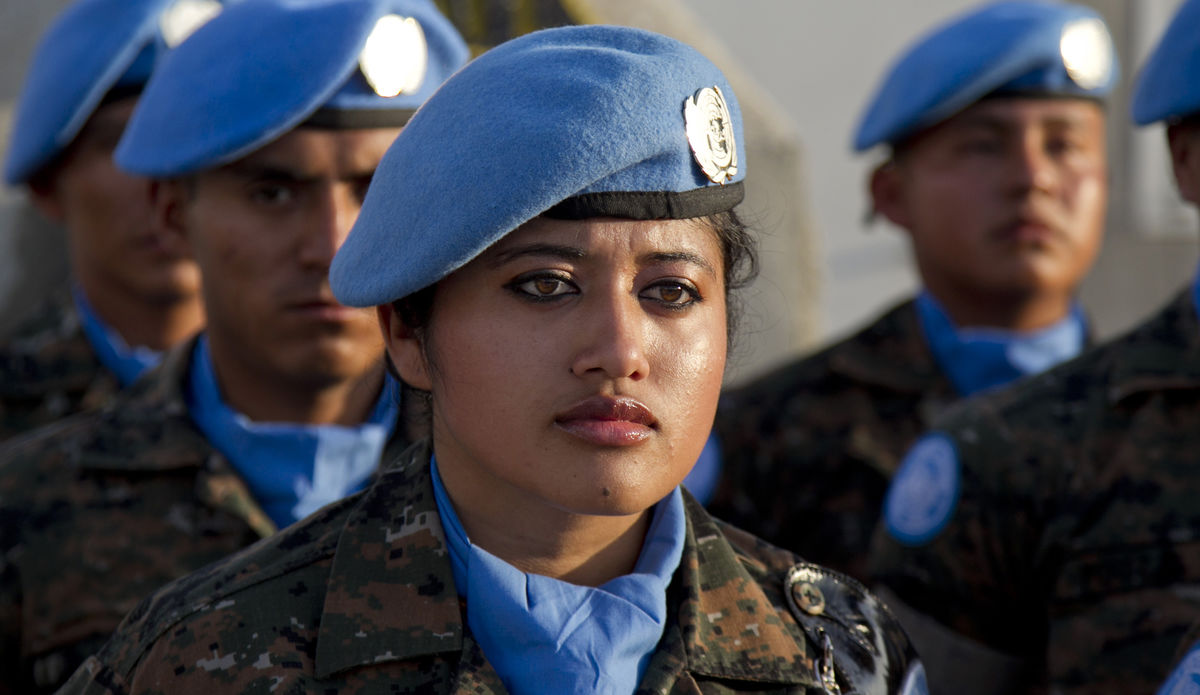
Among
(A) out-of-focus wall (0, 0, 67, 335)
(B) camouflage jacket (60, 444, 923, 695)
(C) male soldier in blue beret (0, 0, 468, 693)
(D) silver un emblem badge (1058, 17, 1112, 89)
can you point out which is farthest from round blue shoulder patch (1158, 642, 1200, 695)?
(A) out-of-focus wall (0, 0, 67, 335)

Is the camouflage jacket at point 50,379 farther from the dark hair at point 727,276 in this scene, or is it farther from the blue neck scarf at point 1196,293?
the blue neck scarf at point 1196,293

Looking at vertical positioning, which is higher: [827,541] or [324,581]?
[324,581]

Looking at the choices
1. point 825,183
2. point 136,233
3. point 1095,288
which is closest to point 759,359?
point 136,233

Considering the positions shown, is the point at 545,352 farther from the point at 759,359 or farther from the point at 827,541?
the point at 759,359

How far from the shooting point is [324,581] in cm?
195

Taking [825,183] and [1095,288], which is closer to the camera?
[825,183]

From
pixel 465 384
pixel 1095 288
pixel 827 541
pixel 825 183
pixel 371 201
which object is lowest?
pixel 1095 288

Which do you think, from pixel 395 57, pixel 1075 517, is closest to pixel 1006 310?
pixel 1075 517

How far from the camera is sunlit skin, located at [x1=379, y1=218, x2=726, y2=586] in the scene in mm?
1849

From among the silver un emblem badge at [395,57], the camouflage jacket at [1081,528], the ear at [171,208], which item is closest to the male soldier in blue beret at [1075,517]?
the camouflage jacket at [1081,528]

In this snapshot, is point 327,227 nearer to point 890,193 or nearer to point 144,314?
point 144,314

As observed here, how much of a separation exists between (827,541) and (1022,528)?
3.47 ft

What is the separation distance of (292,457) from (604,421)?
1285 millimetres

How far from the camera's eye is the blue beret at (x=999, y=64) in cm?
394
